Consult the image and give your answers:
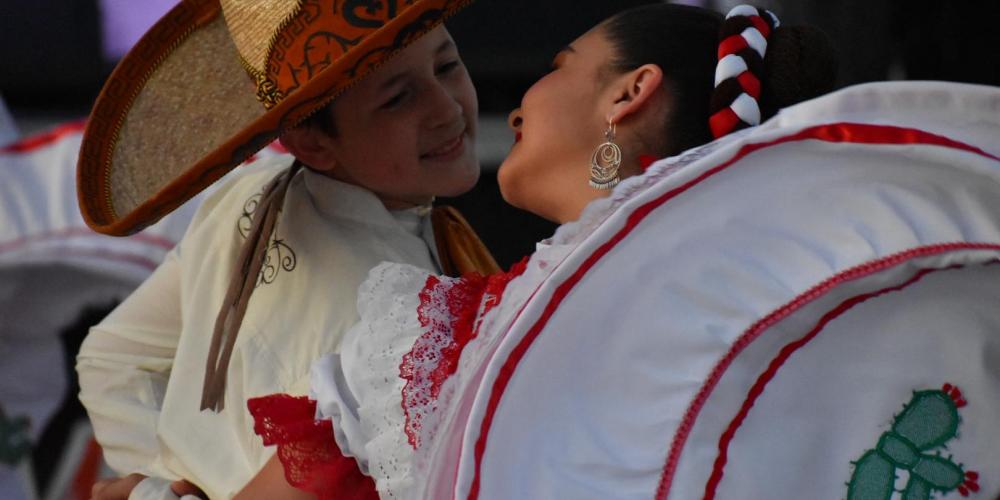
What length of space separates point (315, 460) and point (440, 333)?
18 centimetres

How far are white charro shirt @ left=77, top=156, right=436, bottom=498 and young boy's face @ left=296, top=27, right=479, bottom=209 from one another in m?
0.04

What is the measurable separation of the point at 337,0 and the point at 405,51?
10.4 inches

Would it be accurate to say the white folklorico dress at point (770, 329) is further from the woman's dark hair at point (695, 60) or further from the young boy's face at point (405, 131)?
the young boy's face at point (405, 131)

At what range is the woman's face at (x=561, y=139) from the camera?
1293mm

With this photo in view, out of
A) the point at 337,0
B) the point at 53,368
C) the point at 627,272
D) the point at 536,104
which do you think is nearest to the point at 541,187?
the point at 536,104

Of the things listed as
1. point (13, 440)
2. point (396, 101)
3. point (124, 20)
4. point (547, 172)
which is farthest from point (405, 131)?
point (124, 20)

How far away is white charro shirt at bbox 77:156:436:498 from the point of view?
1542 millimetres

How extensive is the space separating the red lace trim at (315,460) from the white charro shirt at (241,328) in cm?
22

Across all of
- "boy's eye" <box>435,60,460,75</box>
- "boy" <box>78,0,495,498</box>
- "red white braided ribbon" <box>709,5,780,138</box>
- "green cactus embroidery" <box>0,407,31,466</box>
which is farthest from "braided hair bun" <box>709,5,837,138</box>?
"green cactus embroidery" <box>0,407,31,466</box>

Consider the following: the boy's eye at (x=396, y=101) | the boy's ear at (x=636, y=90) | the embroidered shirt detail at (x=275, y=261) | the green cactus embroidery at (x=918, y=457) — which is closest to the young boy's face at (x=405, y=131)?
the boy's eye at (x=396, y=101)

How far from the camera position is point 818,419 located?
98 cm

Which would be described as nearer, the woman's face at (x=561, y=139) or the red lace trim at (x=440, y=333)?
the red lace trim at (x=440, y=333)

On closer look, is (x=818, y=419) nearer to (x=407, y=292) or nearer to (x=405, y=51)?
(x=407, y=292)

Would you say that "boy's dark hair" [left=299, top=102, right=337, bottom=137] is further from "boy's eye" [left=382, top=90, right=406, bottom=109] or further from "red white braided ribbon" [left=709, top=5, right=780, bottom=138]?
"red white braided ribbon" [left=709, top=5, right=780, bottom=138]
